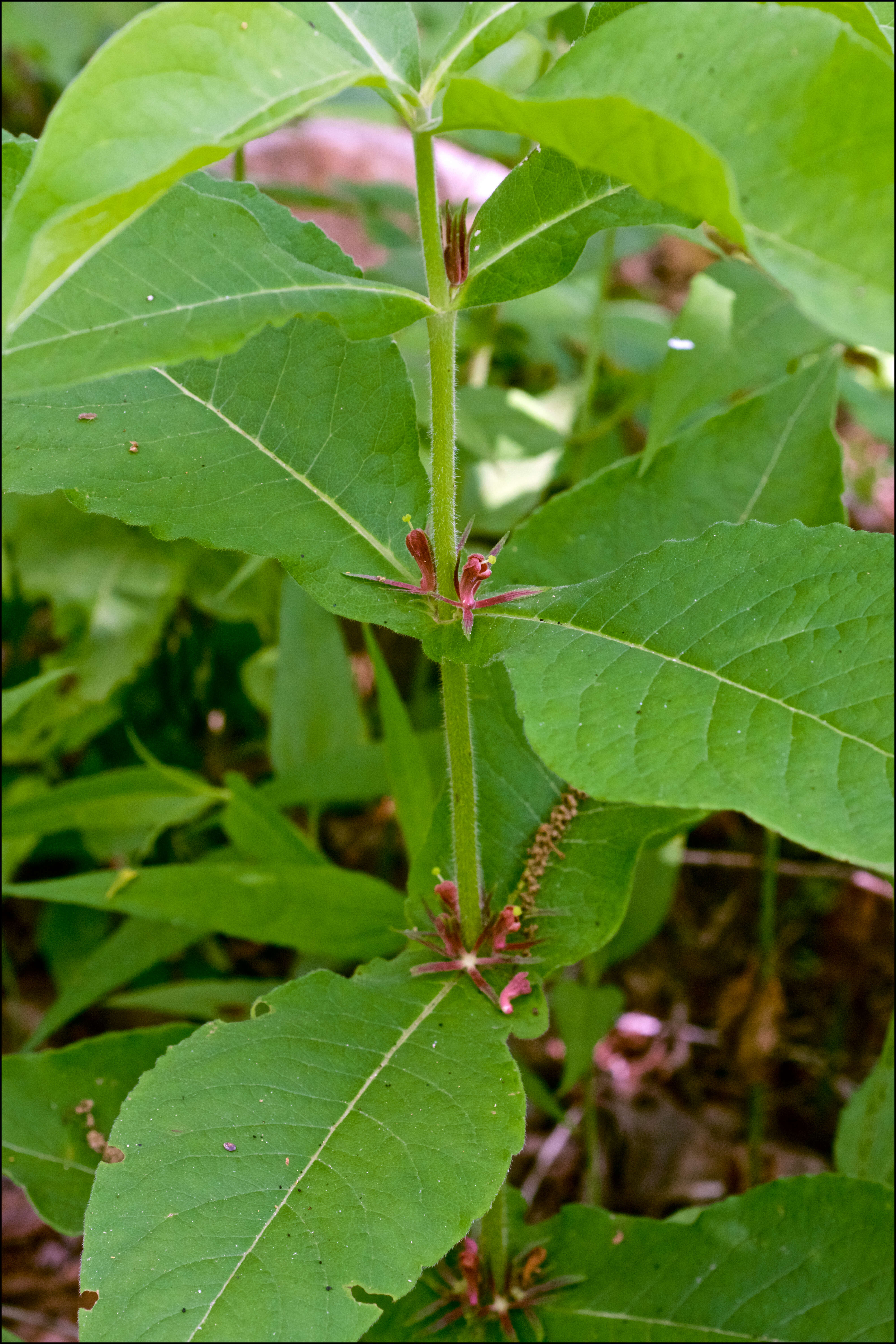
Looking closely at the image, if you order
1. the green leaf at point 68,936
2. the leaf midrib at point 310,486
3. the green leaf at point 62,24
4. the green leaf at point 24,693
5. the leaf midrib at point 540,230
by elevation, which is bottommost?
the green leaf at point 68,936

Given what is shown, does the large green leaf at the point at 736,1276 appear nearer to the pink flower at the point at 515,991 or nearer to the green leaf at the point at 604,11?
the pink flower at the point at 515,991

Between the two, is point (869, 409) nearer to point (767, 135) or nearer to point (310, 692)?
point (310, 692)

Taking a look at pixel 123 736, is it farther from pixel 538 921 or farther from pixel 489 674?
pixel 538 921

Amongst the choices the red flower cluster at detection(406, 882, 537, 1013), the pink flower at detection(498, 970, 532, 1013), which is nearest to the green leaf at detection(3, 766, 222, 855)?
the red flower cluster at detection(406, 882, 537, 1013)

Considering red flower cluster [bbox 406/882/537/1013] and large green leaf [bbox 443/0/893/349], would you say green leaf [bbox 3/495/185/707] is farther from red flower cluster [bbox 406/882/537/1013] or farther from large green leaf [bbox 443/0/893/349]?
large green leaf [bbox 443/0/893/349]

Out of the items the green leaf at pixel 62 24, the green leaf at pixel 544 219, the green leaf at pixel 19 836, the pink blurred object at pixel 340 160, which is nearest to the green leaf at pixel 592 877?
the green leaf at pixel 544 219

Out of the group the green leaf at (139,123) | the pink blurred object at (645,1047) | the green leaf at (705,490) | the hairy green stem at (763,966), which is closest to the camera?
the green leaf at (139,123)
